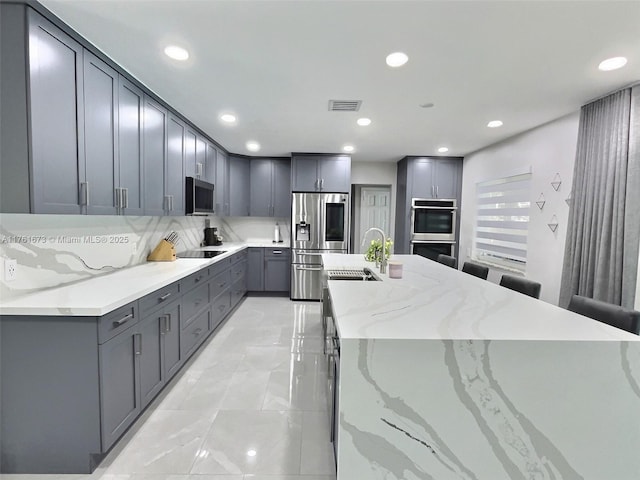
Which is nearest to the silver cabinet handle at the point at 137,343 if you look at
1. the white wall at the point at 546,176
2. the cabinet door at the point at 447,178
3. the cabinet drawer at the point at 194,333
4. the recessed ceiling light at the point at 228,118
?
the cabinet drawer at the point at 194,333

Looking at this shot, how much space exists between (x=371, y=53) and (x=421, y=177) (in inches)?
136

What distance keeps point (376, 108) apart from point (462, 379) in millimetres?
2479

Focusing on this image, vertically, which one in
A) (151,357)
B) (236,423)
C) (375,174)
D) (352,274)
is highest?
(375,174)

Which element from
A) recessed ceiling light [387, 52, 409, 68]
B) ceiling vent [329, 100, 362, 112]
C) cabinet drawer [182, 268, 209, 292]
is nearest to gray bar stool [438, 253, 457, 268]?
ceiling vent [329, 100, 362, 112]

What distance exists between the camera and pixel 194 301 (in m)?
2.94

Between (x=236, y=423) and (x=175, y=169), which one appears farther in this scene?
(x=175, y=169)

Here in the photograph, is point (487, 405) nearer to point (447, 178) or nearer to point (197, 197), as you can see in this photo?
point (197, 197)

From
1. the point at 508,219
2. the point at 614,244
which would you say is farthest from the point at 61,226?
the point at 508,219

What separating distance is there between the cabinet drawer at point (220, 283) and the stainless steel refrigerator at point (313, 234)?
1.32 metres

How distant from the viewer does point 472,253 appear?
4801 mm

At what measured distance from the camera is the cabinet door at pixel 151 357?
2053 millimetres

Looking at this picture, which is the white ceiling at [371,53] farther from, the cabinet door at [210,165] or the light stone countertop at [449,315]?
the light stone countertop at [449,315]

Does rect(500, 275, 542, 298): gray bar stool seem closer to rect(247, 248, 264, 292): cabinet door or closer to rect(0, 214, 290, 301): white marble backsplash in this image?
rect(0, 214, 290, 301): white marble backsplash

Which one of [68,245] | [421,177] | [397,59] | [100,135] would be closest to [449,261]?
[421,177]
